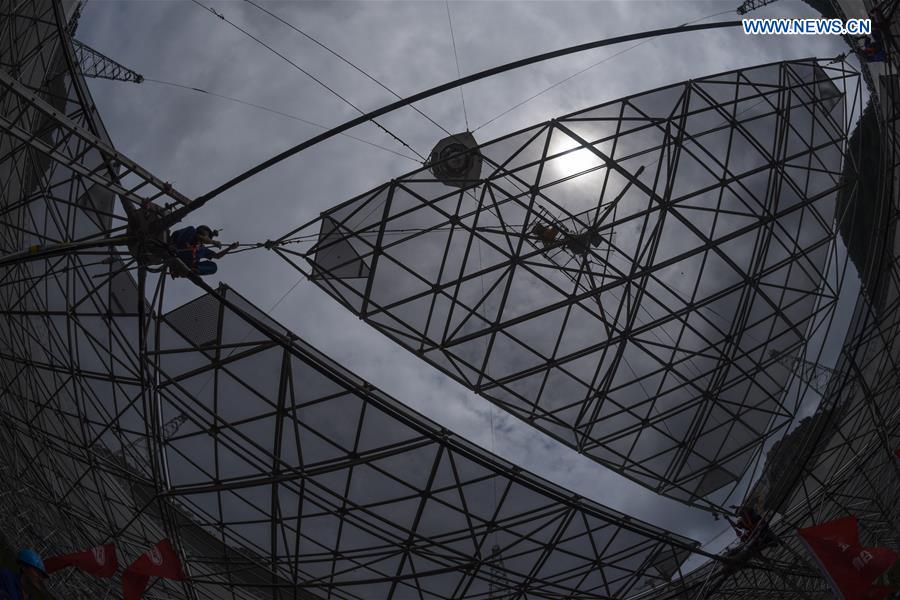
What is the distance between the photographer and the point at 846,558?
66.9 ft

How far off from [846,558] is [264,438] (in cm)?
1808

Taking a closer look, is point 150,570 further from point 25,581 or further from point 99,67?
point 99,67

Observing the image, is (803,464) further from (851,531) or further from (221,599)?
(221,599)

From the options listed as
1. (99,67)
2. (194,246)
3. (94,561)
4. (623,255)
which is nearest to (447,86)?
(194,246)

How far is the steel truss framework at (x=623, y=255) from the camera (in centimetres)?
2459

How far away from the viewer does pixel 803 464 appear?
25.1 m

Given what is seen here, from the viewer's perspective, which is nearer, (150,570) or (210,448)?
(150,570)

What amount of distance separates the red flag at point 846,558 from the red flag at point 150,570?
18.7 metres

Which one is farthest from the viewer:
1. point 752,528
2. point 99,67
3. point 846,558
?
point 99,67

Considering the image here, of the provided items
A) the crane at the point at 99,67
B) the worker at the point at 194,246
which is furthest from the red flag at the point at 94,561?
the crane at the point at 99,67

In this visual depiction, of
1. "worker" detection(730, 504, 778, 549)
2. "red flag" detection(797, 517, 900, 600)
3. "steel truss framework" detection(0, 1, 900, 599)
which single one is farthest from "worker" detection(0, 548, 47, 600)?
"worker" detection(730, 504, 778, 549)

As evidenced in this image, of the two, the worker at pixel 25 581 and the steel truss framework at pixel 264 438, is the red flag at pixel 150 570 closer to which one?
the steel truss framework at pixel 264 438

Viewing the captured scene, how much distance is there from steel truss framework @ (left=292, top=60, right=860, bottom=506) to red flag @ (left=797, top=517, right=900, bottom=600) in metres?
7.55

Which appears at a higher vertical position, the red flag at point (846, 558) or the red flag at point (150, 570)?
the red flag at point (846, 558)
